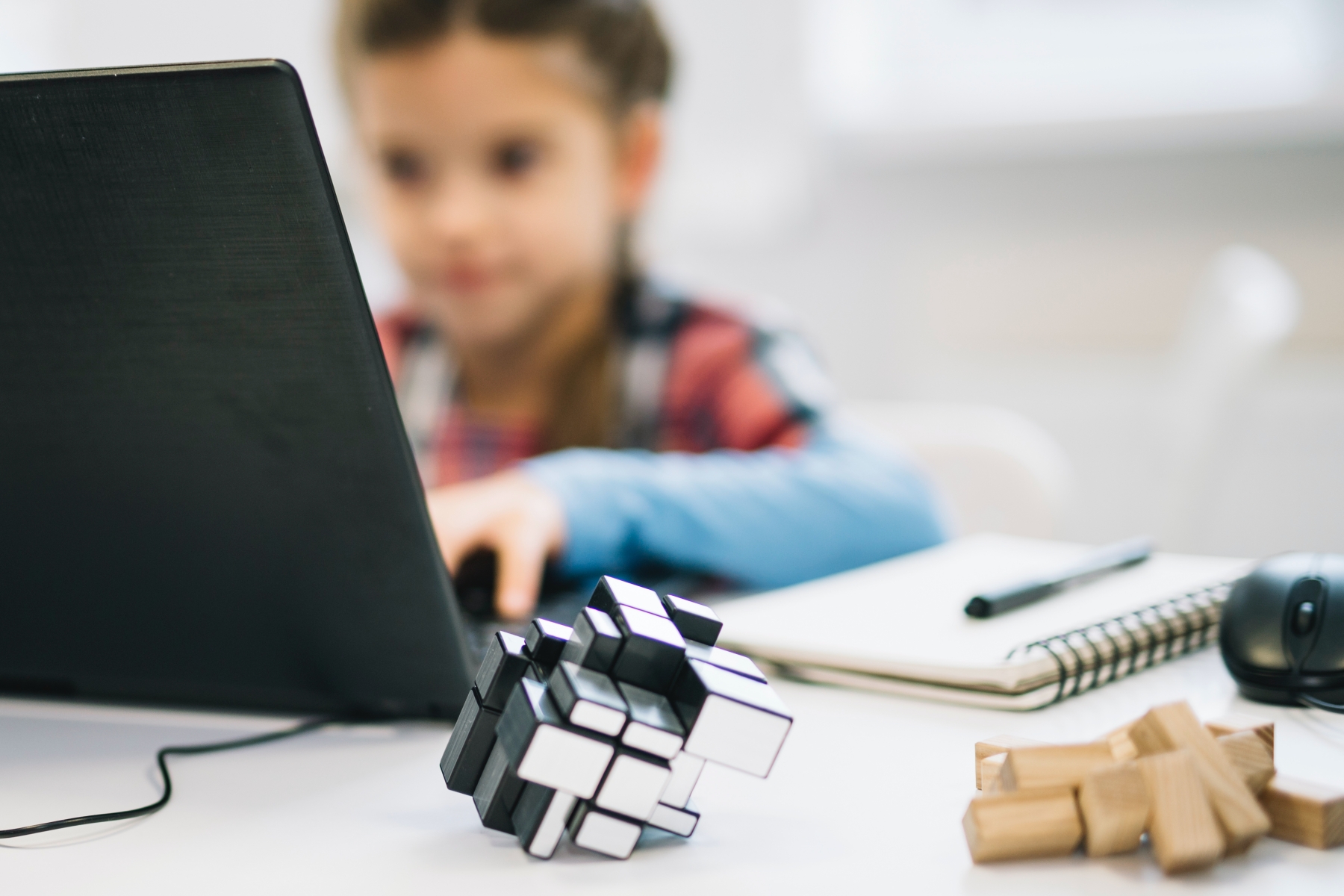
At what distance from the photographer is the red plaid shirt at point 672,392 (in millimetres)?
964

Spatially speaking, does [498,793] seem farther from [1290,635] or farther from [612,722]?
[1290,635]

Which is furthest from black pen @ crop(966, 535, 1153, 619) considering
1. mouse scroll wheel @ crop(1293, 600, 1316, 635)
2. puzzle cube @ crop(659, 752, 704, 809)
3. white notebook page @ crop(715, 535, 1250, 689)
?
Answer: puzzle cube @ crop(659, 752, 704, 809)

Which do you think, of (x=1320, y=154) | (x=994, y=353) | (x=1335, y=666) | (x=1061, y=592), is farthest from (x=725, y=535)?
(x=1320, y=154)

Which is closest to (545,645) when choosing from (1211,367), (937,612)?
(937,612)

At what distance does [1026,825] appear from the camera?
251 mm

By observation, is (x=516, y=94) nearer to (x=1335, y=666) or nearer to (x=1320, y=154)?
(x=1335, y=666)

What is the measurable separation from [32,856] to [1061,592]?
39 cm

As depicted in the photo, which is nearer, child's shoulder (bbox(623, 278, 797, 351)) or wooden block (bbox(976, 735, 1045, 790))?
wooden block (bbox(976, 735, 1045, 790))

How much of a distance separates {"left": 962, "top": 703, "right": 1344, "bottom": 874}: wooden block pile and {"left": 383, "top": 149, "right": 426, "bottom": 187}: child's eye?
847mm

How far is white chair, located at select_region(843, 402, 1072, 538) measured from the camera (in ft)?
2.89

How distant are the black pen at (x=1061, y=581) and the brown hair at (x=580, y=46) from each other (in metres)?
0.59

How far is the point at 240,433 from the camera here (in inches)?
11.8

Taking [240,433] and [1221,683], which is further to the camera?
[1221,683]

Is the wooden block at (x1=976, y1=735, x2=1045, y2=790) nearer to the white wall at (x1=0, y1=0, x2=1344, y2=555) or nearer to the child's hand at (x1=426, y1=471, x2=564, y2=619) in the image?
the child's hand at (x1=426, y1=471, x2=564, y2=619)
